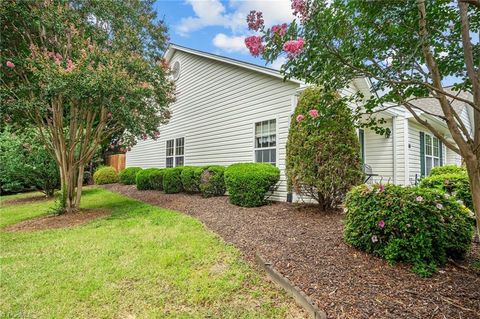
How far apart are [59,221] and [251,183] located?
15.2 feet

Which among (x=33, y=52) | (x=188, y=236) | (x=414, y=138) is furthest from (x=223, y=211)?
(x=414, y=138)

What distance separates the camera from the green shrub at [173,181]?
9.48m

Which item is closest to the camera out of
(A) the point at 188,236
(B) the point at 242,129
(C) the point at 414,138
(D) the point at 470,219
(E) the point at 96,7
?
(D) the point at 470,219

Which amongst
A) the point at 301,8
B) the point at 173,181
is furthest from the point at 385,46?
the point at 173,181

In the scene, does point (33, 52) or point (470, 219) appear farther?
point (33, 52)

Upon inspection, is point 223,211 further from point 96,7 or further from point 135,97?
point 96,7

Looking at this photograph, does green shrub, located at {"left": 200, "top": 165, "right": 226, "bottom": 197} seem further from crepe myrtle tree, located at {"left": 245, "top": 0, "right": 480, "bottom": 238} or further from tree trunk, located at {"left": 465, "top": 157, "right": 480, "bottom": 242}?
tree trunk, located at {"left": 465, "top": 157, "right": 480, "bottom": 242}

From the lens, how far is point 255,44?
248 centimetres

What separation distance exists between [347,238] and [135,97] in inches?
223

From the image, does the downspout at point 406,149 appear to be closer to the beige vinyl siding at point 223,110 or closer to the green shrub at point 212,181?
the beige vinyl siding at point 223,110

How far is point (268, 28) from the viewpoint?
240cm

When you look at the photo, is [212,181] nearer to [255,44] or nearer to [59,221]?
[59,221]

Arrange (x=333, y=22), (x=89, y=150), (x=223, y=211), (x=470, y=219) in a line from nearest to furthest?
1. (x=333, y=22)
2. (x=470, y=219)
3. (x=223, y=211)
4. (x=89, y=150)

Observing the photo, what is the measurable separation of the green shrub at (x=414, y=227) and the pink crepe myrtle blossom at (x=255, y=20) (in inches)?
95.1
